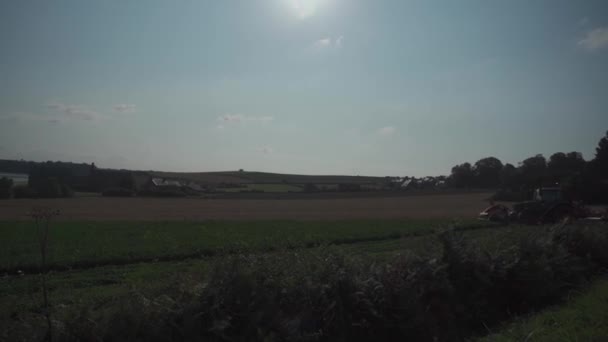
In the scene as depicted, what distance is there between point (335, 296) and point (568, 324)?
3.28 metres

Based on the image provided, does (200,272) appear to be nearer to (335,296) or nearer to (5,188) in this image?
(335,296)

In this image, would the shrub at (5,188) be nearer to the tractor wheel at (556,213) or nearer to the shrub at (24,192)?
the shrub at (24,192)

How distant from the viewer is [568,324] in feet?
20.8

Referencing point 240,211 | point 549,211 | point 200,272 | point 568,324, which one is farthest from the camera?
point 240,211

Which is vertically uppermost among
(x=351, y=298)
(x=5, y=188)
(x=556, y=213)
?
(x=556, y=213)

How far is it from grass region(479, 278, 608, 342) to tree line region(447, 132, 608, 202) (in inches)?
1327

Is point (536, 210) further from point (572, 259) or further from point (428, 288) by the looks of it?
point (428, 288)

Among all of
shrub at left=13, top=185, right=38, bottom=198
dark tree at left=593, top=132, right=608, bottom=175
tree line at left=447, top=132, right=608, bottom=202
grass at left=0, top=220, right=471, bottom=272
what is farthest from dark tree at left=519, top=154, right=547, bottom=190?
shrub at left=13, top=185, right=38, bottom=198

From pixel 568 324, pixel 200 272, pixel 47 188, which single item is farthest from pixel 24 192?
pixel 568 324

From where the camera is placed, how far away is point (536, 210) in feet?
79.2

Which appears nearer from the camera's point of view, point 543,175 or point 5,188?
point 543,175

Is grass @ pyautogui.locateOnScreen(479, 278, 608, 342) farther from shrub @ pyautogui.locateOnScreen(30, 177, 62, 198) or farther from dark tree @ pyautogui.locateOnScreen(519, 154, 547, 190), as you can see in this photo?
shrub @ pyautogui.locateOnScreen(30, 177, 62, 198)

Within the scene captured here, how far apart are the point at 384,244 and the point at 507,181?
Answer: 6076cm

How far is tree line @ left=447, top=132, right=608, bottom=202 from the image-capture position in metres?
44.9
